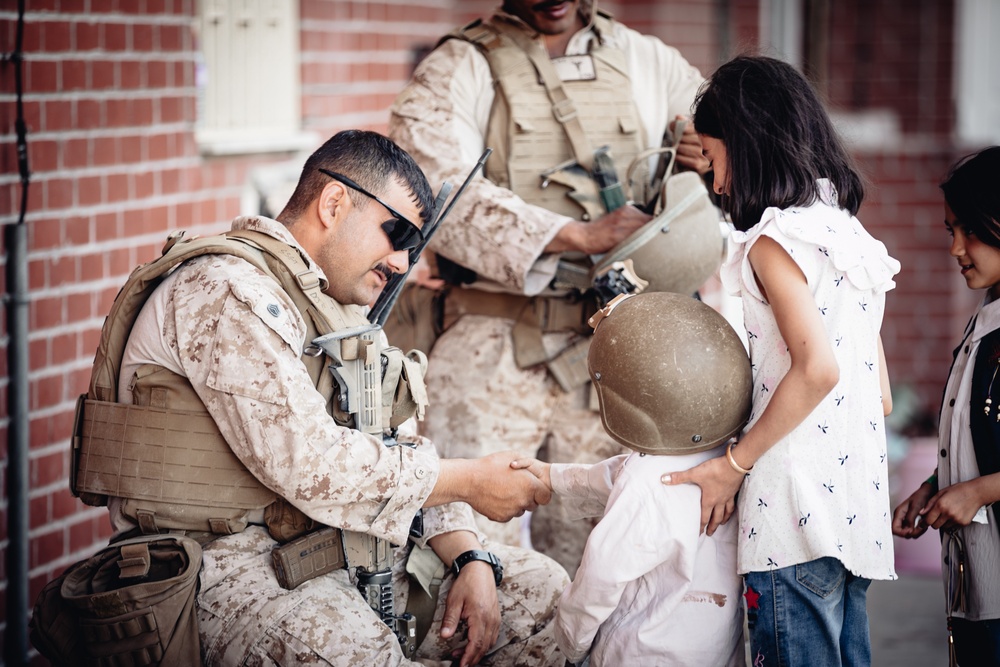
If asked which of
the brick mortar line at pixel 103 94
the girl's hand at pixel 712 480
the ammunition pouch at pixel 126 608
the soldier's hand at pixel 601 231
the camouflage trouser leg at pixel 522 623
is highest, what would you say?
the brick mortar line at pixel 103 94

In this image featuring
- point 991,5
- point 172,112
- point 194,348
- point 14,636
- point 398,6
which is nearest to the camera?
point 194,348

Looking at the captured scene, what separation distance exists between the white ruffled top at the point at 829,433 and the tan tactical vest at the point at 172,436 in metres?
0.96

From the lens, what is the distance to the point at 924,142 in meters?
7.85

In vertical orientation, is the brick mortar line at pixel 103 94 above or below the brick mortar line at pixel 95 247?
above

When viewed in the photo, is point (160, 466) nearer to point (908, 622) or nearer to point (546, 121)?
point (546, 121)

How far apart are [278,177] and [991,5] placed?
5134 mm

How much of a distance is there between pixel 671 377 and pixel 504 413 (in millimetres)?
1235

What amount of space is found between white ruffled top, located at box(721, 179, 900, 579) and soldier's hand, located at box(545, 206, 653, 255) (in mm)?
815

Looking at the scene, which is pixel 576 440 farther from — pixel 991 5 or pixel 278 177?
pixel 991 5

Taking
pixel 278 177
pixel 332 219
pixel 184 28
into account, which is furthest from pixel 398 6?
pixel 332 219

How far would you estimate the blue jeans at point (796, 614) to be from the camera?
247 cm

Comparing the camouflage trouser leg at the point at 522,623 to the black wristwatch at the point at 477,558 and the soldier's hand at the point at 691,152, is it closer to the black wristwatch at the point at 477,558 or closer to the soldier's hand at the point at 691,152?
the black wristwatch at the point at 477,558

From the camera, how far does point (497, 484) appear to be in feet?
8.96

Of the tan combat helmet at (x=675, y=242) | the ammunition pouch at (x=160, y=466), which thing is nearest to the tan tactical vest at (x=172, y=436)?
the ammunition pouch at (x=160, y=466)
